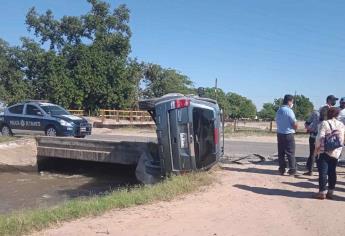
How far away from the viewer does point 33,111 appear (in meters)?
19.7

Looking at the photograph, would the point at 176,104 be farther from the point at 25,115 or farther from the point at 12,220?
the point at 25,115

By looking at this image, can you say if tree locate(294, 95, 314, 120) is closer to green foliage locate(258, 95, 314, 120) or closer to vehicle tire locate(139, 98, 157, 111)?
green foliage locate(258, 95, 314, 120)

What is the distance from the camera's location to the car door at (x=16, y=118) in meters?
20.0

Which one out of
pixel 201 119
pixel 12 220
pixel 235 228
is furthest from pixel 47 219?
pixel 201 119

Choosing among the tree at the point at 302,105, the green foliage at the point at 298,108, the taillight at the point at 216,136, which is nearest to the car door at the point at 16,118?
the taillight at the point at 216,136

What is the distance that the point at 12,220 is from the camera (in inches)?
267

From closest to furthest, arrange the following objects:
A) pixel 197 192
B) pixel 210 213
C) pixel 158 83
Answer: pixel 210 213
pixel 197 192
pixel 158 83

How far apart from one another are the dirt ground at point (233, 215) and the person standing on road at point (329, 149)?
0.87 feet

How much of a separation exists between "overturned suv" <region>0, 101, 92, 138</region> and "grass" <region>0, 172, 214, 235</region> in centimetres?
1011

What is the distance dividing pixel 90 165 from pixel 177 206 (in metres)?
10.5

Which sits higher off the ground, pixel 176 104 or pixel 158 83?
pixel 158 83

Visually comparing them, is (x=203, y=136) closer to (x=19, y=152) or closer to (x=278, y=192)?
(x=278, y=192)

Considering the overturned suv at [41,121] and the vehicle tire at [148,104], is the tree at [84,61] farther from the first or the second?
the vehicle tire at [148,104]

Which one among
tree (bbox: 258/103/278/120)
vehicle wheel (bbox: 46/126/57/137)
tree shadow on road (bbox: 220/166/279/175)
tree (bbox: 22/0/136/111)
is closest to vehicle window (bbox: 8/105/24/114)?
vehicle wheel (bbox: 46/126/57/137)
